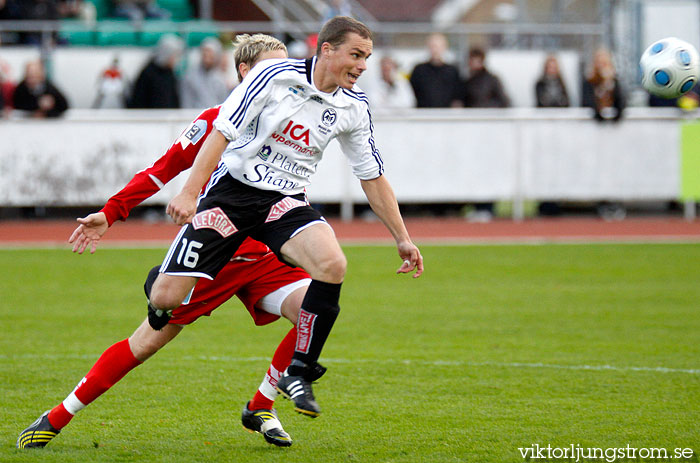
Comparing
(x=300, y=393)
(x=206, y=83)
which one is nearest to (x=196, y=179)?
(x=300, y=393)

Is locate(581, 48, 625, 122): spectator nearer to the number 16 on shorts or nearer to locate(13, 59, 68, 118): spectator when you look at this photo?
locate(13, 59, 68, 118): spectator

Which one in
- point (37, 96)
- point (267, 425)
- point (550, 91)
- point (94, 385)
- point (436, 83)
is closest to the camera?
point (94, 385)

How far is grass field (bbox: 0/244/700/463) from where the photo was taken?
5.21m

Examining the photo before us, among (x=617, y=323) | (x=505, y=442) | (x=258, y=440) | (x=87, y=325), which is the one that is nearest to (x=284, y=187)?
(x=258, y=440)

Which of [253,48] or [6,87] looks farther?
[6,87]

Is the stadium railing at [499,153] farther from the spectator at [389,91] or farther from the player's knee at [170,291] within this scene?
the player's knee at [170,291]

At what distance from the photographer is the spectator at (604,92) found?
1688 cm

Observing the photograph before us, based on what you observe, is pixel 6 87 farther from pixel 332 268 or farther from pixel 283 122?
pixel 332 268

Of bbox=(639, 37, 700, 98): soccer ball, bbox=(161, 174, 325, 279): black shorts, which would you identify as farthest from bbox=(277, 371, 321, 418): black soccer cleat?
bbox=(639, 37, 700, 98): soccer ball

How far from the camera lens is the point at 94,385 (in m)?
5.12

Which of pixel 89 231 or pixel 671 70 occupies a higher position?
pixel 671 70

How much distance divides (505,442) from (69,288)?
6.68m

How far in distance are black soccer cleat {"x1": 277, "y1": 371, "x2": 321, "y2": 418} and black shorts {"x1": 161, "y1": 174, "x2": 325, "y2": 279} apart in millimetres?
606

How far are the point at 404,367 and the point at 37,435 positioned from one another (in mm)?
2795
